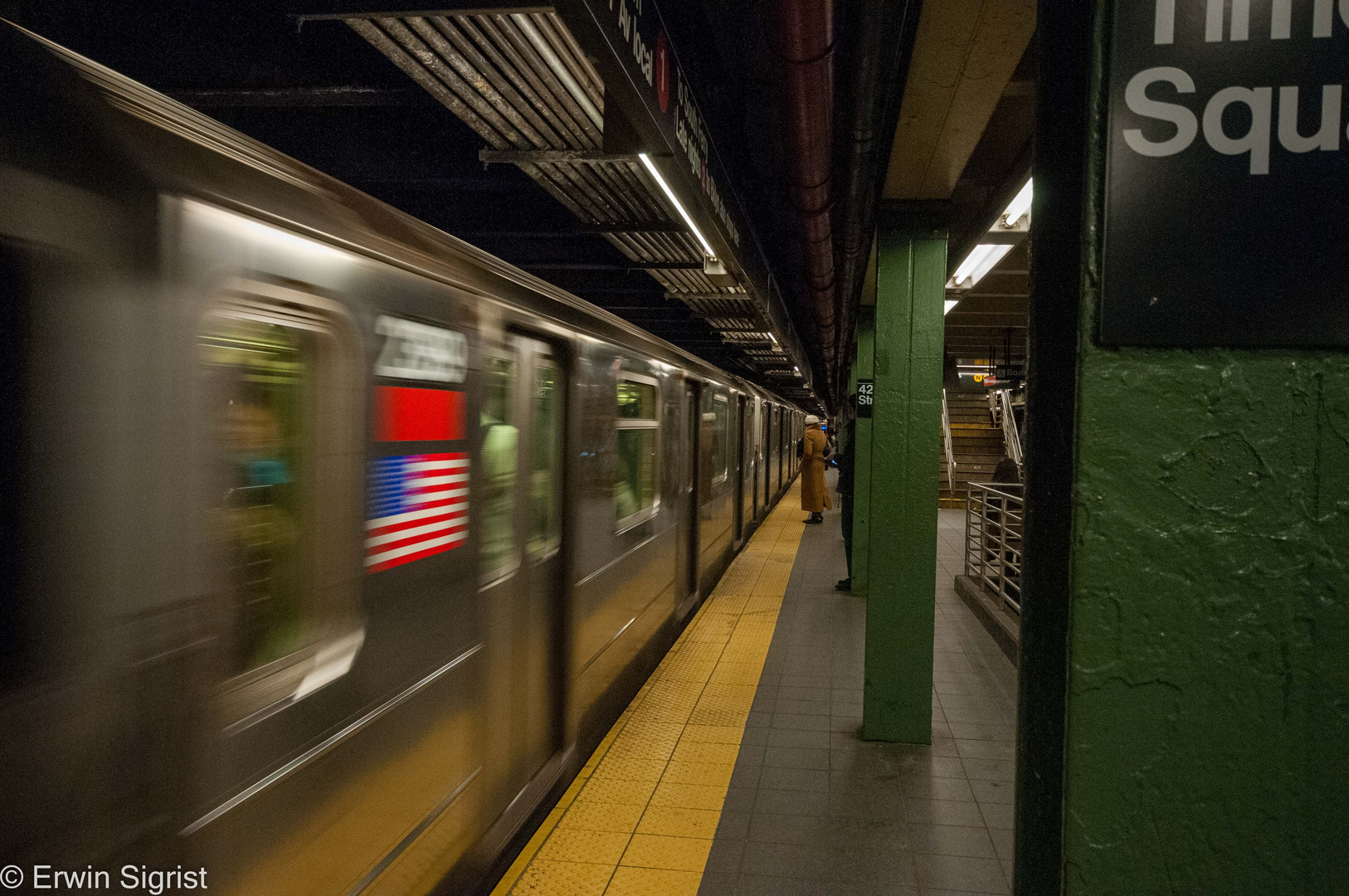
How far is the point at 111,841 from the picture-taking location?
48.2 inches

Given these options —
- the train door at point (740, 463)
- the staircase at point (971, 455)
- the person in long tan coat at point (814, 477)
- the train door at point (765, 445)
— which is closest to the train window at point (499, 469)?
the train door at point (740, 463)

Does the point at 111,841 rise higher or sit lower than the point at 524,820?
higher

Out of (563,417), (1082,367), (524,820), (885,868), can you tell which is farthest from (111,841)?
(885,868)

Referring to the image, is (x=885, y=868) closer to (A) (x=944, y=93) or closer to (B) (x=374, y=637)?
(B) (x=374, y=637)

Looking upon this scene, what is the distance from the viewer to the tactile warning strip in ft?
9.32

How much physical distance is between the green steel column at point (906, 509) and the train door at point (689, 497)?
208cm

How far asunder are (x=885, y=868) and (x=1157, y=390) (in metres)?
2.60

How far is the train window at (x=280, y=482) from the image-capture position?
1503 mm

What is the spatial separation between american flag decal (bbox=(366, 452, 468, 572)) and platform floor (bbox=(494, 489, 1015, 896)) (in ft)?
4.44

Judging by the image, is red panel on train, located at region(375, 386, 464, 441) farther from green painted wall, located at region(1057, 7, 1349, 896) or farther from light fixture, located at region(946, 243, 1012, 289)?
light fixture, located at region(946, 243, 1012, 289)

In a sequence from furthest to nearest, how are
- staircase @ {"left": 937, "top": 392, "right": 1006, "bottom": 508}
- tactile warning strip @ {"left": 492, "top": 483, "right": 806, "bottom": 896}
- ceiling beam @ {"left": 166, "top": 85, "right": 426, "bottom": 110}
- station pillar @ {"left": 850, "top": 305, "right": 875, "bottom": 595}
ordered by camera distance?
staircase @ {"left": 937, "top": 392, "right": 1006, "bottom": 508}, station pillar @ {"left": 850, "top": 305, "right": 875, "bottom": 595}, ceiling beam @ {"left": 166, "top": 85, "right": 426, "bottom": 110}, tactile warning strip @ {"left": 492, "top": 483, "right": 806, "bottom": 896}

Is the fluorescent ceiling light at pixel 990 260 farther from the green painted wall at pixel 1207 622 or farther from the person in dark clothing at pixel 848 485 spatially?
the green painted wall at pixel 1207 622

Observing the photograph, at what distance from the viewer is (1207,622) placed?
88 centimetres

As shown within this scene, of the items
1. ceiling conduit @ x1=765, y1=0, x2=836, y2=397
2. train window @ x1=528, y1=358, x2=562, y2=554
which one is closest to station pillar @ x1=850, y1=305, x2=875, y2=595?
ceiling conduit @ x1=765, y1=0, x2=836, y2=397
